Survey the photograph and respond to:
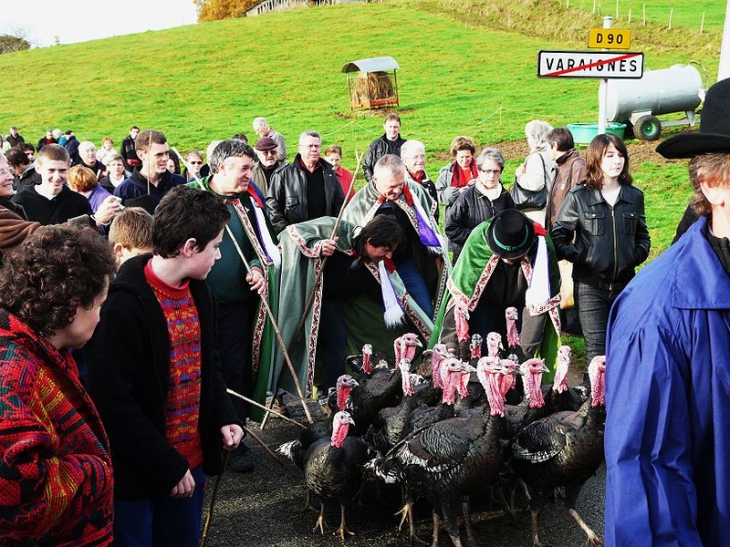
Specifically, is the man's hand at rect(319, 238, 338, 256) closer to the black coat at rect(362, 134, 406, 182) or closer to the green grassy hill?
the black coat at rect(362, 134, 406, 182)

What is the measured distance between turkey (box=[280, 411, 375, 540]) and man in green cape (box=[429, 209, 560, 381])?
1496 mm

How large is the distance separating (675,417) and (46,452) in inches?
66.5

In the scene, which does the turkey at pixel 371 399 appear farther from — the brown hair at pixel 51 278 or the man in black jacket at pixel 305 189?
the brown hair at pixel 51 278

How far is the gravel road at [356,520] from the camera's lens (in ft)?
15.5

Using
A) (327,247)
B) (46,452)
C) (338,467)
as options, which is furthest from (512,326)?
(46,452)

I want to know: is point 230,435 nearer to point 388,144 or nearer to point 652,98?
point 388,144

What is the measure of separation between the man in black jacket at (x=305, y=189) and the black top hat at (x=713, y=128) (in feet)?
19.8

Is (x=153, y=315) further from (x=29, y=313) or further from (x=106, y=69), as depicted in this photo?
(x=106, y=69)

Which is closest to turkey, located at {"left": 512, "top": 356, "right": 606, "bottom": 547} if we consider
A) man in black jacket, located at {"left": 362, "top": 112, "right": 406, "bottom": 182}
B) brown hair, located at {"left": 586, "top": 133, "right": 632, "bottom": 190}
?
brown hair, located at {"left": 586, "top": 133, "right": 632, "bottom": 190}

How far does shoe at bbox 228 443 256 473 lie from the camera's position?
5660mm

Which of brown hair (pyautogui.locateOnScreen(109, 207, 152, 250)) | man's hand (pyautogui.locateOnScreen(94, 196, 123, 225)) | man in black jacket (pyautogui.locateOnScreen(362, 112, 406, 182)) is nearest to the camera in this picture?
brown hair (pyautogui.locateOnScreen(109, 207, 152, 250))

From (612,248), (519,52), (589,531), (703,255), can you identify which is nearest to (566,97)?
(519,52)

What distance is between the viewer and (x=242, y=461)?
570cm

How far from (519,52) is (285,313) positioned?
3514 centimetres
